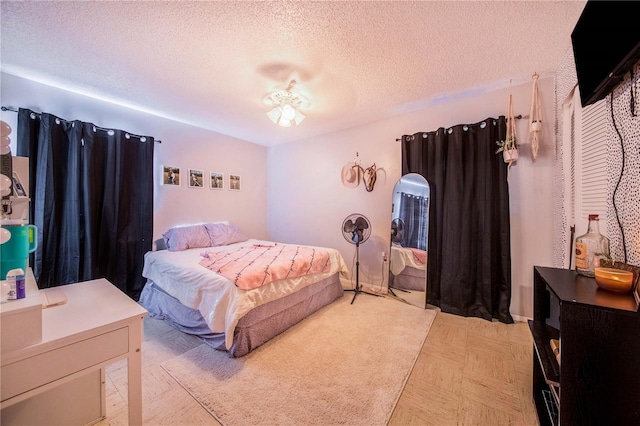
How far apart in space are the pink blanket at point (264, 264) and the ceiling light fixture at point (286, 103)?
4.63 ft

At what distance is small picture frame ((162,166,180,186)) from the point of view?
330 cm

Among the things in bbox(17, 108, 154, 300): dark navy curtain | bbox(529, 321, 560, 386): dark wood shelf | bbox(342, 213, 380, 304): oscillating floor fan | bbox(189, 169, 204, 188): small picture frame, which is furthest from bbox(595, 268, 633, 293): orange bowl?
bbox(189, 169, 204, 188): small picture frame

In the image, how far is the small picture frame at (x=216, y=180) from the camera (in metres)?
3.83

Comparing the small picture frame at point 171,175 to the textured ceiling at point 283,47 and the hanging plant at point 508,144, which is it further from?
the hanging plant at point 508,144

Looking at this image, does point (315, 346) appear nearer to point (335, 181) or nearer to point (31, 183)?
point (335, 181)

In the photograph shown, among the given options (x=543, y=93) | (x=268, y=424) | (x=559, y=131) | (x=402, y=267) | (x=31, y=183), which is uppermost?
(x=543, y=93)

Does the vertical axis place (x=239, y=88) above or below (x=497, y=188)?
above

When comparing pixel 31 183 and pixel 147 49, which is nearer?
pixel 147 49

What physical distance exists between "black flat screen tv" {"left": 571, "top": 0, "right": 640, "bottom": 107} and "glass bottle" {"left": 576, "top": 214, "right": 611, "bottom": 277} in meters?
0.69

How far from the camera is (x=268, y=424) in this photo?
1.34 meters

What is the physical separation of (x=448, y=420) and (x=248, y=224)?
382 centimetres

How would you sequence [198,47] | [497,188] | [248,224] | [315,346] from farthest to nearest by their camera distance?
[248,224]
[497,188]
[315,346]
[198,47]

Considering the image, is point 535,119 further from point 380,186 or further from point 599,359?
point 599,359

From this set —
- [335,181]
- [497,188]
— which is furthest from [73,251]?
[497,188]
